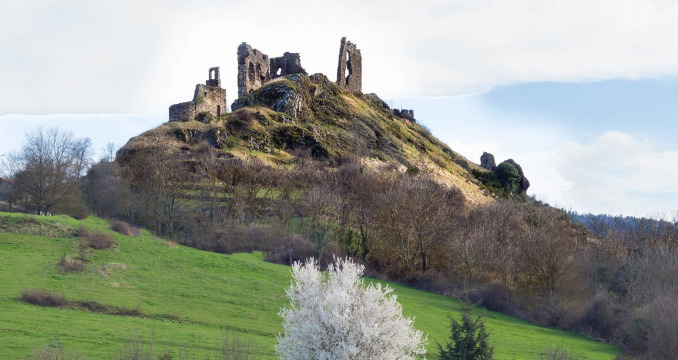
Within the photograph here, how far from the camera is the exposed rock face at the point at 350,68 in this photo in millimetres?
114750

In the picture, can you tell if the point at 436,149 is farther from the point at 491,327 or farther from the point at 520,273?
A: the point at 491,327

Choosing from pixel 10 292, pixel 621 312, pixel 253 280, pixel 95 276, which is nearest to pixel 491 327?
pixel 621 312

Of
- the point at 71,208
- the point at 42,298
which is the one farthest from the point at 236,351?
the point at 71,208

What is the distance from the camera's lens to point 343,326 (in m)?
23.0

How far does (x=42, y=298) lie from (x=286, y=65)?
79578 millimetres

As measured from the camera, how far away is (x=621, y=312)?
148 feet

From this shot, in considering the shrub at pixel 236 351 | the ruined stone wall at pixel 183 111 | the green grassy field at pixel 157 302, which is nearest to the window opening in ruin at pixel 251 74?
the ruined stone wall at pixel 183 111

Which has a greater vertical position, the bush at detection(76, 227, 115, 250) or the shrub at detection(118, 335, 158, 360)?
the bush at detection(76, 227, 115, 250)

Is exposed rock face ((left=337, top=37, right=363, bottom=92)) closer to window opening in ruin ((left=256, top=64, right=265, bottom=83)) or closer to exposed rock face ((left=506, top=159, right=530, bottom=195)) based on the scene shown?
window opening in ruin ((left=256, top=64, right=265, bottom=83))

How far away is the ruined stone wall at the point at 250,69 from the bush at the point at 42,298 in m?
66.0

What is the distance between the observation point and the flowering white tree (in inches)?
906

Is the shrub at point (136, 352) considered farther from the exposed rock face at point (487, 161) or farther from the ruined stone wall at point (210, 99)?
the exposed rock face at point (487, 161)

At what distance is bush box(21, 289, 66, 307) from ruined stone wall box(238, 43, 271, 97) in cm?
6603

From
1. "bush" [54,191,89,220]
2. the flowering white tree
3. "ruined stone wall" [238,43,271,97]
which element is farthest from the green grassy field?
"ruined stone wall" [238,43,271,97]
